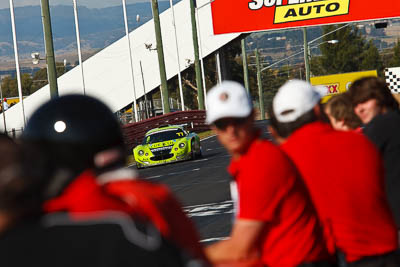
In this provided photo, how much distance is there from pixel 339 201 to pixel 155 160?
23.3 metres

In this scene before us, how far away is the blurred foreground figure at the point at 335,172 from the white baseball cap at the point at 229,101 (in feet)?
1.67

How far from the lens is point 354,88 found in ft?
18.2

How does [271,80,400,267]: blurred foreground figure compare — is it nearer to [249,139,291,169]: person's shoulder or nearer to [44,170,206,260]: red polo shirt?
[249,139,291,169]: person's shoulder

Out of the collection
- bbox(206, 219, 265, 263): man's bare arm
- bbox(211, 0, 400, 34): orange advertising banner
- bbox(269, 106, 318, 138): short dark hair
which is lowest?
bbox(206, 219, 265, 263): man's bare arm

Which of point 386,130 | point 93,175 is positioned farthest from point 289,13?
point 93,175

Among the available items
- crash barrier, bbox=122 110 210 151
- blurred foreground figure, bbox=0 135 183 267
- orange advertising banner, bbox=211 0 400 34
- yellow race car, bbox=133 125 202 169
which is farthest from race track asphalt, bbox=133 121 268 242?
orange advertising banner, bbox=211 0 400 34

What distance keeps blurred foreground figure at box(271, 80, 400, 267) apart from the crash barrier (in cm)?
3199

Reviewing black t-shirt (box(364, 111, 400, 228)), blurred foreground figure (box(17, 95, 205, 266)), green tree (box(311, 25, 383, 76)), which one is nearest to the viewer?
blurred foreground figure (box(17, 95, 205, 266))

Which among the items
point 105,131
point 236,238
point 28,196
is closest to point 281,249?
point 236,238

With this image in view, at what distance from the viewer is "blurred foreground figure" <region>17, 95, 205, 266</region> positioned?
7.72 ft

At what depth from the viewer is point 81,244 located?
2.17 m

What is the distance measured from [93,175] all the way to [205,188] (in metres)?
15.8

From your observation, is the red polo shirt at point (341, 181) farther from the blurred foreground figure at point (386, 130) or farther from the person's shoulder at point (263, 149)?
the blurred foreground figure at point (386, 130)

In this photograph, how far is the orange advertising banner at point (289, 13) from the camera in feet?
180
